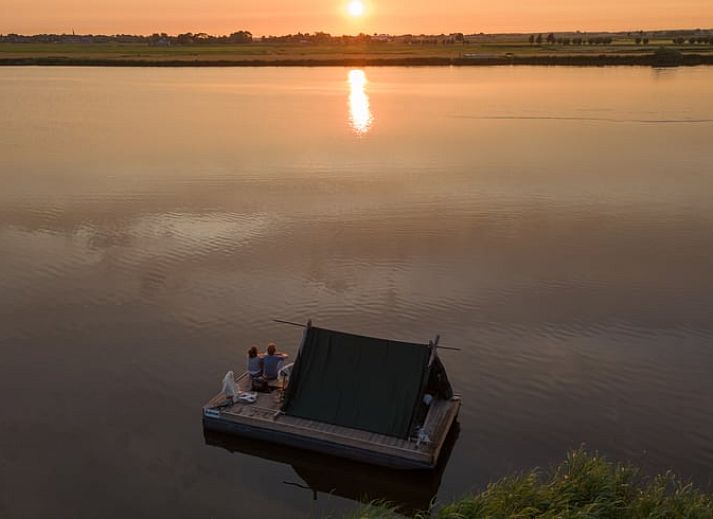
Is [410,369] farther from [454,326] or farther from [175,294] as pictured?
[175,294]

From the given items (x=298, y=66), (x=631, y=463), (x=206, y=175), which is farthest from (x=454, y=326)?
(x=298, y=66)

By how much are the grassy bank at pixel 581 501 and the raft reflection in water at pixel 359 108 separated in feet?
137

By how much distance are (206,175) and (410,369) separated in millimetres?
25247

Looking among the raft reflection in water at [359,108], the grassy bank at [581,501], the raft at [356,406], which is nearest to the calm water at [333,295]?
the raft at [356,406]

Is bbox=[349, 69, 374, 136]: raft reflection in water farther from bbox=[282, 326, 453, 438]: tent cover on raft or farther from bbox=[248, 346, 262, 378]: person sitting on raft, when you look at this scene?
bbox=[282, 326, 453, 438]: tent cover on raft

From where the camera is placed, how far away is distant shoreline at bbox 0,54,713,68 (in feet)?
389

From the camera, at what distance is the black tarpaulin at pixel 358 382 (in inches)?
528

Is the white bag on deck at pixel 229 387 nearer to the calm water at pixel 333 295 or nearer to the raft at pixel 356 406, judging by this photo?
the raft at pixel 356 406

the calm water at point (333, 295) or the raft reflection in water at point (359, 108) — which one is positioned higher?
the raft reflection in water at point (359, 108)

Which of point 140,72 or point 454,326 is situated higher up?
point 140,72

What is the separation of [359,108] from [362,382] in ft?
184

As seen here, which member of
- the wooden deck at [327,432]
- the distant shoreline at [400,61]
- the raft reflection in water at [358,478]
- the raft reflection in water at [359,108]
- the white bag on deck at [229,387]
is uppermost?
the distant shoreline at [400,61]

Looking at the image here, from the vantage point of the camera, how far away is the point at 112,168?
3856cm

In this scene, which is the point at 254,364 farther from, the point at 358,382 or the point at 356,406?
the point at 356,406
